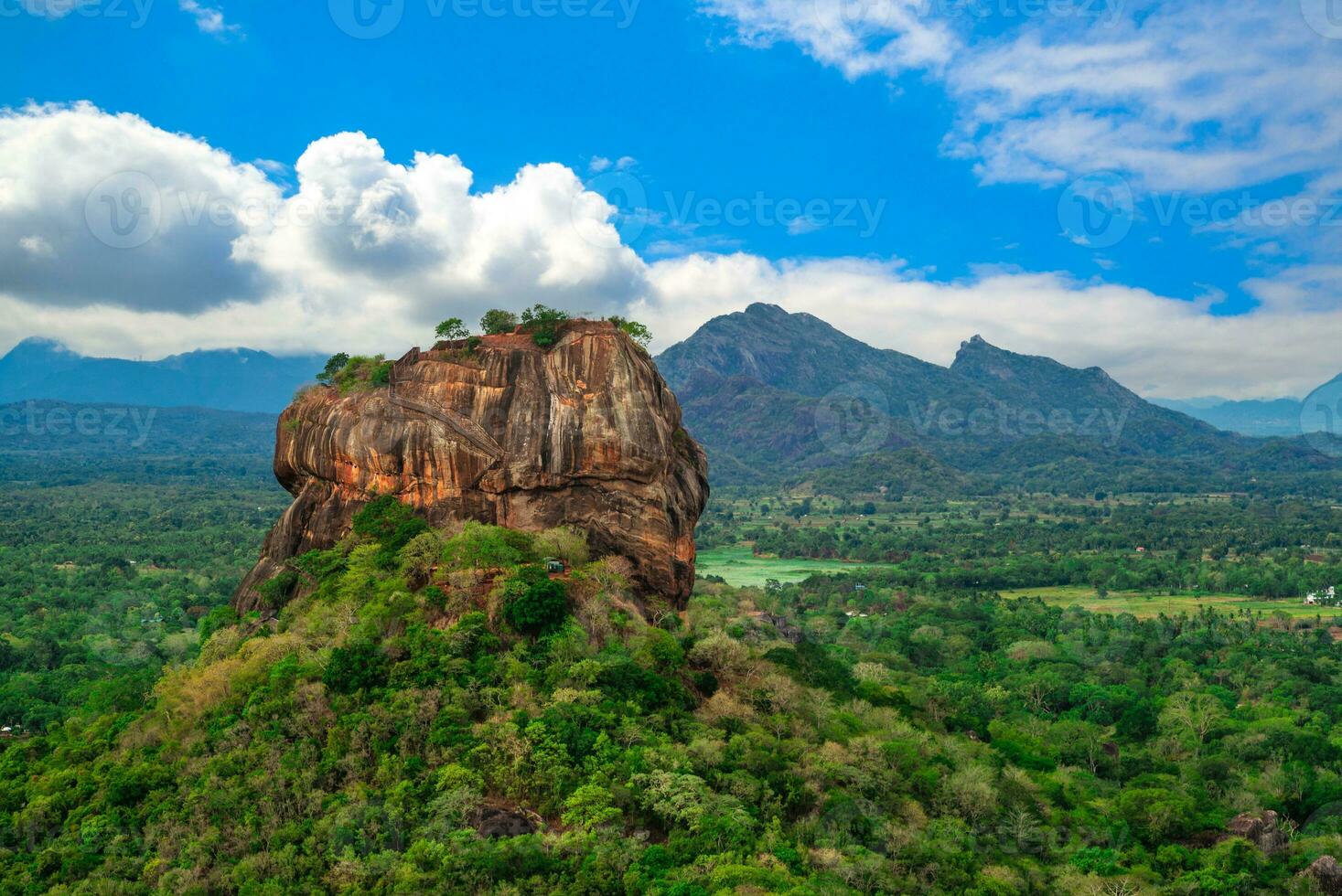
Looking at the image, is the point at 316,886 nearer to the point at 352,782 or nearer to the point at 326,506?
the point at 352,782

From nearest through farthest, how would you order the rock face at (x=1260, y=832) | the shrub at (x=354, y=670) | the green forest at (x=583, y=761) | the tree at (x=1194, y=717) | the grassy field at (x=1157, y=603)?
the green forest at (x=583, y=761), the shrub at (x=354, y=670), the rock face at (x=1260, y=832), the tree at (x=1194, y=717), the grassy field at (x=1157, y=603)

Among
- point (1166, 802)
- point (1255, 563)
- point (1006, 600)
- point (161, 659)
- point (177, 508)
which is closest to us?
point (1166, 802)

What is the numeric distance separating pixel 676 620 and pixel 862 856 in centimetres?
1140

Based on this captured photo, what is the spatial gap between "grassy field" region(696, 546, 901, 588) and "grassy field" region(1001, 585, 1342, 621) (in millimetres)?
23202

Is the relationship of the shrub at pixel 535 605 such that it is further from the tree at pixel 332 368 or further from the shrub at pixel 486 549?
the tree at pixel 332 368

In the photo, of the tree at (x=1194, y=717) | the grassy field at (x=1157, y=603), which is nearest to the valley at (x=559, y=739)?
the tree at (x=1194, y=717)

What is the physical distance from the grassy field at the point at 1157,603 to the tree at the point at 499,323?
64200 millimetres

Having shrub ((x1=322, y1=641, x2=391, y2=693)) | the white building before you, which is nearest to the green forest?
shrub ((x1=322, y1=641, x2=391, y2=693))

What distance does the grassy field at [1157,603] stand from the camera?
254ft

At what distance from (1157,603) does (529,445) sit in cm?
7219

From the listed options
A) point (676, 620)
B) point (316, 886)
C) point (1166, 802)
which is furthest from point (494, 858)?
point (1166, 802)

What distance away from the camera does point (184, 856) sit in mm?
20656

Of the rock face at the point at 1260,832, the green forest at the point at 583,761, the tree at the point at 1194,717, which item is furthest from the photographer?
the tree at the point at 1194,717

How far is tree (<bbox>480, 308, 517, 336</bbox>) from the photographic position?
34.7 meters
